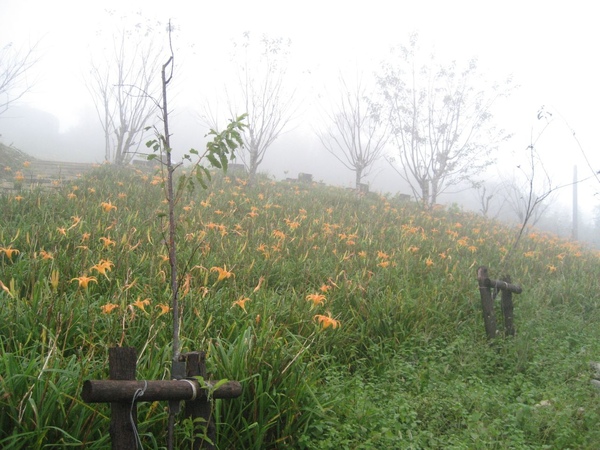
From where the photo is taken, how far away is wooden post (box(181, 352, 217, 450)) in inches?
69.4

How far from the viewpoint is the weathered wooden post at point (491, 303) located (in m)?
4.48

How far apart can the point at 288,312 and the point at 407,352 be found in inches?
43.7

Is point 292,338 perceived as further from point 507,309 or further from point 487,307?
point 507,309

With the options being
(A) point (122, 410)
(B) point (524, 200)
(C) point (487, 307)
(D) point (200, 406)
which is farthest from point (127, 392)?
(B) point (524, 200)

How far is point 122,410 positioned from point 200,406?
34 cm

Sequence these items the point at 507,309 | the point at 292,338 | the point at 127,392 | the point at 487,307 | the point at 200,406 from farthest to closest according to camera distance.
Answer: the point at 507,309
the point at 487,307
the point at 292,338
the point at 200,406
the point at 127,392

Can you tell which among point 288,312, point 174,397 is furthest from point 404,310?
point 174,397

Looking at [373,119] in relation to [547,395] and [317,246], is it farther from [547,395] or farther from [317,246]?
[547,395]

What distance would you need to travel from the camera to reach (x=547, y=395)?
3.30 meters

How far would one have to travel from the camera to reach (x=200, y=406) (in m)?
1.78

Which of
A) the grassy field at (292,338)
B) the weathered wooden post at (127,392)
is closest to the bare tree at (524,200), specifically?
the grassy field at (292,338)

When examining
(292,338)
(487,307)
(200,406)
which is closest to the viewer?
(200,406)

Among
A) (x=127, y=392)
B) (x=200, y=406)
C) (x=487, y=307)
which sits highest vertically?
(x=127, y=392)

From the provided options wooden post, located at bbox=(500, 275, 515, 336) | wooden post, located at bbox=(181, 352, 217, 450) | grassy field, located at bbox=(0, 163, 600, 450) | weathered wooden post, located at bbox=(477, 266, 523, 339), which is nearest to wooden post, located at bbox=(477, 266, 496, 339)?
weathered wooden post, located at bbox=(477, 266, 523, 339)
